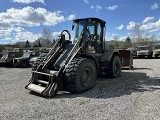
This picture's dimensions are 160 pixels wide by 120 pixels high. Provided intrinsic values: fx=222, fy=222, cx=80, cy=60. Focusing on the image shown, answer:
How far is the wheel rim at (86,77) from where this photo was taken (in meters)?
8.40

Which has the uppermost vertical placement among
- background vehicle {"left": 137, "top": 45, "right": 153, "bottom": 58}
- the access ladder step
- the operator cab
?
the operator cab

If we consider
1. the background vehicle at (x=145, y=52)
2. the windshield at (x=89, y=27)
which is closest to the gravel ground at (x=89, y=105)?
the windshield at (x=89, y=27)

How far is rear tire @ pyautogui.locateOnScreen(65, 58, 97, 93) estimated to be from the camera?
7855 millimetres

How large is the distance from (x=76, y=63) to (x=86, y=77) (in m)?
0.90

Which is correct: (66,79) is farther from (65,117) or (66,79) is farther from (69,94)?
(65,117)

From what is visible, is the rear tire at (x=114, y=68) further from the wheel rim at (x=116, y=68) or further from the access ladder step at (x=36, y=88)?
the access ladder step at (x=36, y=88)

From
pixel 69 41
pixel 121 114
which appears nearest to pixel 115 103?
pixel 121 114

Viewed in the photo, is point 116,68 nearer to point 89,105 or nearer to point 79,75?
point 79,75

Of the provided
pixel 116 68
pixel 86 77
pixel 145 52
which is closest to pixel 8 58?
pixel 116 68

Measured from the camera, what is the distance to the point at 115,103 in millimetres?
6734

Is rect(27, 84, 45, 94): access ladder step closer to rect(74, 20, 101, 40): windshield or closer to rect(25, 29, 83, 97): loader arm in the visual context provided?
rect(25, 29, 83, 97): loader arm

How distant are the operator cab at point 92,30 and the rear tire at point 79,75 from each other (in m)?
1.73

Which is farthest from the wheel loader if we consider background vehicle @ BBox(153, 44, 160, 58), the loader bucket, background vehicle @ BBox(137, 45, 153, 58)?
background vehicle @ BBox(137, 45, 153, 58)

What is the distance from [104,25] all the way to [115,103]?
5332 millimetres
